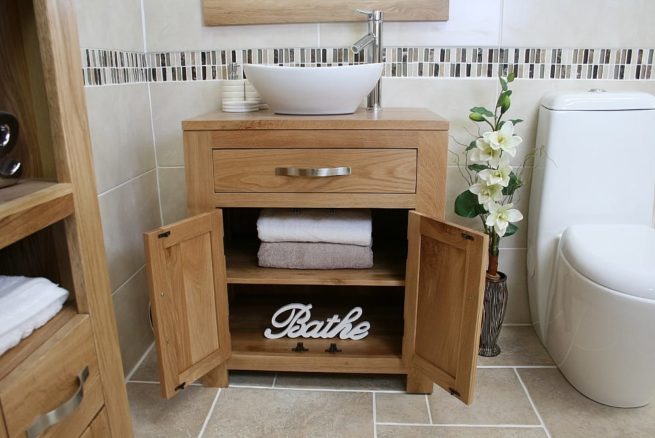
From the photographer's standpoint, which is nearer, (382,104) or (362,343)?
(362,343)

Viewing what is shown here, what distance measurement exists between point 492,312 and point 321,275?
605 millimetres

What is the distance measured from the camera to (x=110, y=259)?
148cm

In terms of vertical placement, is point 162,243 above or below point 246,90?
below

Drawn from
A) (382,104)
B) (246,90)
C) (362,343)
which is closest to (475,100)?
(382,104)

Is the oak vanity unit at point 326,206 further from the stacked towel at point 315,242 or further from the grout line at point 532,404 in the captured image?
the grout line at point 532,404

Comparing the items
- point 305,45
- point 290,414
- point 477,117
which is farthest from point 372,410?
point 305,45

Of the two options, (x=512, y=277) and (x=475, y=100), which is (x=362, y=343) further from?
(x=475, y=100)

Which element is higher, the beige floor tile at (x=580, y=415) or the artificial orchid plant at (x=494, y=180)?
the artificial orchid plant at (x=494, y=180)

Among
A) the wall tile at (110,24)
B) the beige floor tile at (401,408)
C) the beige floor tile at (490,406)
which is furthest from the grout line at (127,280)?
the beige floor tile at (490,406)

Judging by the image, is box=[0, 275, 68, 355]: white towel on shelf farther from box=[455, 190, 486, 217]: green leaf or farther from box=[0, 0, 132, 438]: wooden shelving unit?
box=[455, 190, 486, 217]: green leaf

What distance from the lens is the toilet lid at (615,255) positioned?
122cm

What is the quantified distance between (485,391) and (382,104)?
953 millimetres

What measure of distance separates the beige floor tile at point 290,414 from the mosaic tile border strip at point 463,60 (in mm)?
1015

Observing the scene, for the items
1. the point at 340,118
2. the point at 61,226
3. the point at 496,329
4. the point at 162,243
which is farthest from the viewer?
the point at 496,329
